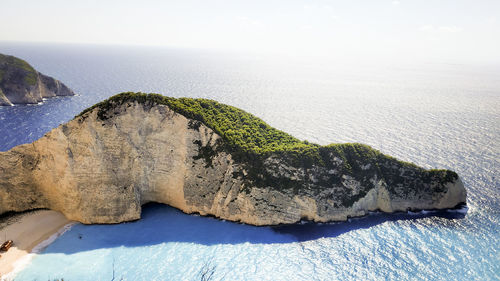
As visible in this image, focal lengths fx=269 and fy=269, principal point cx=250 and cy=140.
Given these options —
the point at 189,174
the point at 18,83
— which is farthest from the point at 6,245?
the point at 18,83

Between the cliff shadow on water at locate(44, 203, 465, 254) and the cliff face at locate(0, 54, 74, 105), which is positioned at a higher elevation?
the cliff face at locate(0, 54, 74, 105)

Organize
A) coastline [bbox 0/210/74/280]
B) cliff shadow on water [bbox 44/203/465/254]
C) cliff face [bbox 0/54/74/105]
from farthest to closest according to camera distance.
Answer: cliff face [bbox 0/54/74/105], cliff shadow on water [bbox 44/203/465/254], coastline [bbox 0/210/74/280]

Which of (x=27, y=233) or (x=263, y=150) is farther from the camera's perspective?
(x=263, y=150)

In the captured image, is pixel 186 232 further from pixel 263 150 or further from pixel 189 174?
pixel 263 150

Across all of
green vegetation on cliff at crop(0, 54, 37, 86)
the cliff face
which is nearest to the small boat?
the cliff face

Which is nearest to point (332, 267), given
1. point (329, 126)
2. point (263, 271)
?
point (263, 271)

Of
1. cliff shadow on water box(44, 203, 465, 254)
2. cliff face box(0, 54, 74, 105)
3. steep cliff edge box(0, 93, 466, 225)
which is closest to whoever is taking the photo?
cliff shadow on water box(44, 203, 465, 254)

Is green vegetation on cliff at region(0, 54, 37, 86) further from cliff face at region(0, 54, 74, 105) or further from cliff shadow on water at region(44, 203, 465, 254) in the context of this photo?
cliff shadow on water at region(44, 203, 465, 254)
